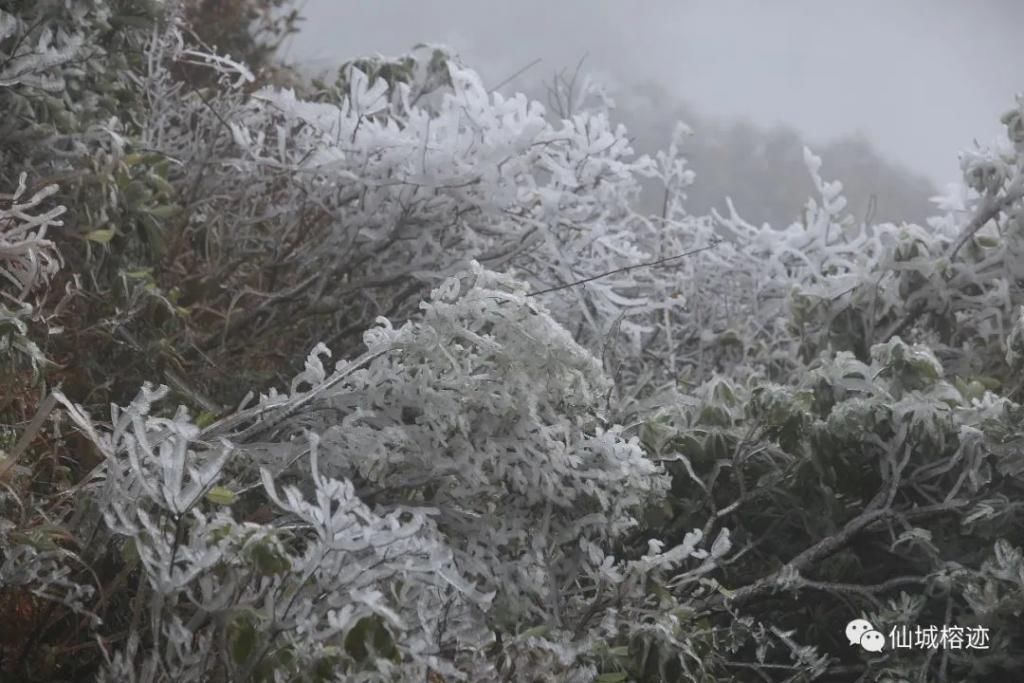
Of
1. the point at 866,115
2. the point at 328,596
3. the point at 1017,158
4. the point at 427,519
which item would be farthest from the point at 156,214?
the point at 866,115

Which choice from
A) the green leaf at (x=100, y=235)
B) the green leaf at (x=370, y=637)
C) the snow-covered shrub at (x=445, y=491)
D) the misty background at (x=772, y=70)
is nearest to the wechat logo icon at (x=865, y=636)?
the snow-covered shrub at (x=445, y=491)

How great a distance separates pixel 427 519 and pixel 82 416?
0.47m

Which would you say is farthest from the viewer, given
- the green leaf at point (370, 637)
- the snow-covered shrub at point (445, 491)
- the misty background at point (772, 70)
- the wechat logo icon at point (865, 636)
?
the misty background at point (772, 70)

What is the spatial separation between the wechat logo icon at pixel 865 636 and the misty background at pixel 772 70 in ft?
11.9

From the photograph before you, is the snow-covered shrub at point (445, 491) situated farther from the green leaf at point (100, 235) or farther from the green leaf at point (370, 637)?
the green leaf at point (100, 235)

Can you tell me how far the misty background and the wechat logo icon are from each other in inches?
142

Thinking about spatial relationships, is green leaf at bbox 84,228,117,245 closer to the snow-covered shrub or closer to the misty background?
the snow-covered shrub

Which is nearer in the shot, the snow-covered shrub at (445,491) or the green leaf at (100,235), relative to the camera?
the snow-covered shrub at (445,491)

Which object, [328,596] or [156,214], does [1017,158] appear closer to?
[156,214]

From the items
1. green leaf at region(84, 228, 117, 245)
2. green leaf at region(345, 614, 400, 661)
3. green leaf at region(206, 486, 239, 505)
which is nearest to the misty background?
green leaf at region(84, 228, 117, 245)

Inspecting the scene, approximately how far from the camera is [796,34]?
660 centimetres

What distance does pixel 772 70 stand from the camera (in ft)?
21.0

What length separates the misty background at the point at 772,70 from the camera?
5.87m

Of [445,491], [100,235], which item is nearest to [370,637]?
[445,491]
